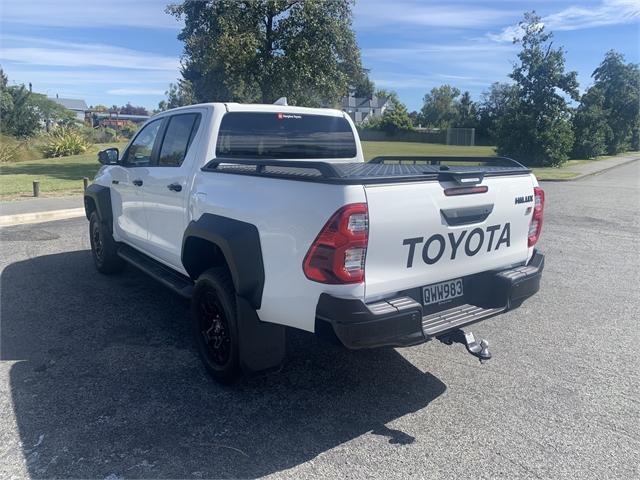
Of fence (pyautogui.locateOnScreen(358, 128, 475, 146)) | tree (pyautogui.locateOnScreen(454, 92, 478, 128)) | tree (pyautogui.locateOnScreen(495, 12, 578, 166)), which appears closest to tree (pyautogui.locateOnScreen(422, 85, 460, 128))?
tree (pyautogui.locateOnScreen(454, 92, 478, 128))

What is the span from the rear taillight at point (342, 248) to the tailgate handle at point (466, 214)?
0.64 meters

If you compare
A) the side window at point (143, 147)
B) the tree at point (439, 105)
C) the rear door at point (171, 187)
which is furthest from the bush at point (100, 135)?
the tree at point (439, 105)

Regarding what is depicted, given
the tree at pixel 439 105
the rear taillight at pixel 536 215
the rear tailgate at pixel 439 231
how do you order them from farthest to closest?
the tree at pixel 439 105 → the rear taillight at pixel 536 215 → the rear tailgate at pixel 439 231

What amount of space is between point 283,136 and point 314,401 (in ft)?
8.02

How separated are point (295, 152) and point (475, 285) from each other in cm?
215

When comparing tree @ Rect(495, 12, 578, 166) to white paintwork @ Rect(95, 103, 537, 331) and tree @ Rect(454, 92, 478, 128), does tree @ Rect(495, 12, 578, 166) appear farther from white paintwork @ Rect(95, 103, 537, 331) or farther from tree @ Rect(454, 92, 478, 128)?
tree @ Rect(454, 92, 478, 128)

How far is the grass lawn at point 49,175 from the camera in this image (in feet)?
44.1

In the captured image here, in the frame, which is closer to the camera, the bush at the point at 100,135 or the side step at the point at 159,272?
the side step at the point at 159,272

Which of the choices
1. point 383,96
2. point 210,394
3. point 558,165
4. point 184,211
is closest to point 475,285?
point 210,394

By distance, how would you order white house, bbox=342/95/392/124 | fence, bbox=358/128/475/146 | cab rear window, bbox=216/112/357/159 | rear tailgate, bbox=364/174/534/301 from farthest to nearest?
1. white house, bbox=342/95/392/124
2. fence, bbox=358/128/475/146
3. cab rear window, bbox=216/112/357/159
4. rear tailgate, bbox=364/174/534/301

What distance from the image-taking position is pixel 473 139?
57906mm

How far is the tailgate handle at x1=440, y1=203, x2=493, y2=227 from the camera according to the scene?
3287 millimetres

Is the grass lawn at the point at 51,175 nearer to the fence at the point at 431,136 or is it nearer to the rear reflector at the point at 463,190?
the rear reflector at the point at 463,190

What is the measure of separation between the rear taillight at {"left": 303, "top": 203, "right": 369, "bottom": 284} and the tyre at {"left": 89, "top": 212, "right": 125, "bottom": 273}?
3.98 metres
